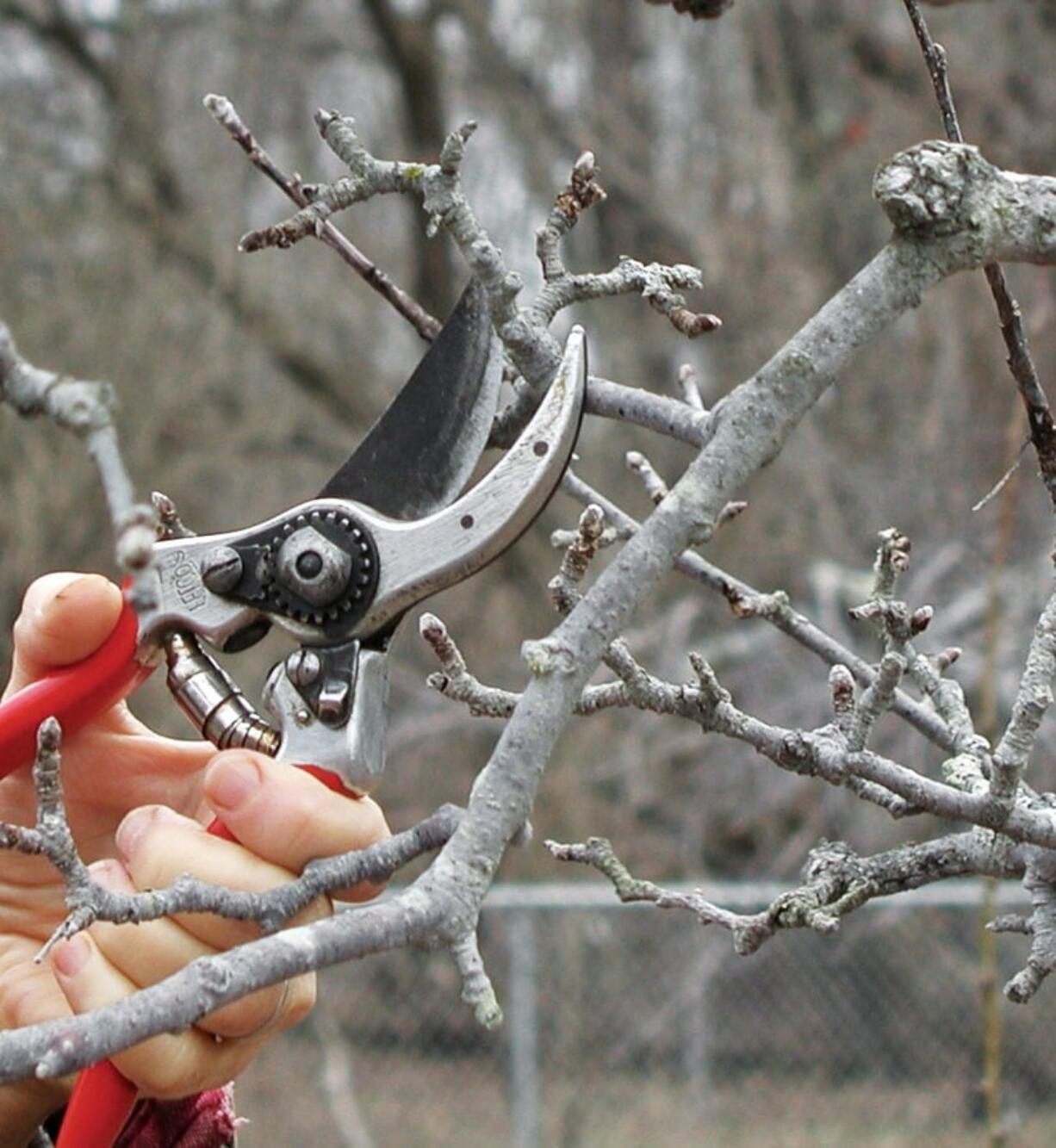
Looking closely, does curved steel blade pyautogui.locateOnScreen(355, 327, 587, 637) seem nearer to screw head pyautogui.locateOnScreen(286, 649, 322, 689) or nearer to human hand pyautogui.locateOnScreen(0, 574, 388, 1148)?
screw head pyautogui.locateOnScreen(286, 649, 322, 689)

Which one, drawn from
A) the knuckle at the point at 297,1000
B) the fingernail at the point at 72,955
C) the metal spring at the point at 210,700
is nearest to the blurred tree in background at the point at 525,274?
the metal spring at the point at 210,700

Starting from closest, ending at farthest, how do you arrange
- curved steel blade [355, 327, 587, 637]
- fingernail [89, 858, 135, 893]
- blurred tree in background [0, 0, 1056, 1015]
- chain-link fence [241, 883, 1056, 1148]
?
1. curved steel blade [355, 327, 587, 637]
2. fingernail [89, 858, 135, 893]
3. chain-link fence [241, 883, 1056, 1148]
4. blurred tree in background [0, 0, 1056, 1015]

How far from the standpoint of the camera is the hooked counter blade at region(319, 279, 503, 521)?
1313 mm

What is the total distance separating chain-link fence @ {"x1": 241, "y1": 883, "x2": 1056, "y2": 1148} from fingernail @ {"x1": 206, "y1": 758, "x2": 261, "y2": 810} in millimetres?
3940

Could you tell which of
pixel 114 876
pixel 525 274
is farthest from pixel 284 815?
pixel 525 274

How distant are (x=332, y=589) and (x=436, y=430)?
0.16 meters

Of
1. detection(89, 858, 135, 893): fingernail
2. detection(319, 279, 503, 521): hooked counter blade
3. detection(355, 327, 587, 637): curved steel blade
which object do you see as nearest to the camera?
detection(355, 327, 587, 637): curved steel blade

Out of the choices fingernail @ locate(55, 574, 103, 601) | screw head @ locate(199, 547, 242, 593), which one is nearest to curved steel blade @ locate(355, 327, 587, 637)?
screw head @ locate(199, 547, 242, 593)

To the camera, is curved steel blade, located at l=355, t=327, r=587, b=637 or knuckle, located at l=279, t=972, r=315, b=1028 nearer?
curved steel blade, located at l=355, t=327, r=587, b=637

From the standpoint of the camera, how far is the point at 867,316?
965mm

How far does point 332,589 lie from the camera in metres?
1.29

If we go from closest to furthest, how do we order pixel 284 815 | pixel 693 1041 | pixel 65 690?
pixel 284 815 < pixel 65 690 < pixel 693 1041

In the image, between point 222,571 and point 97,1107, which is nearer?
point 97,1107

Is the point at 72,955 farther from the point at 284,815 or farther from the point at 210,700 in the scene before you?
the point at 210,700
